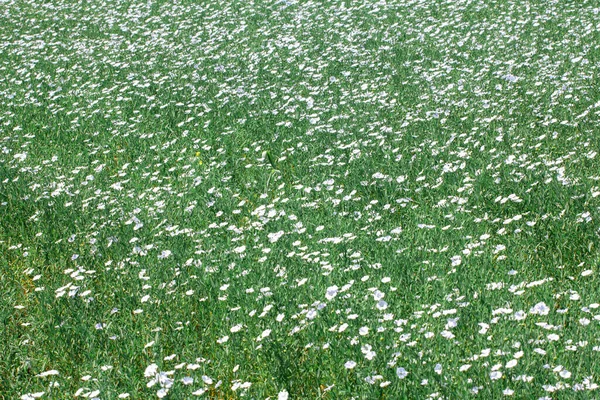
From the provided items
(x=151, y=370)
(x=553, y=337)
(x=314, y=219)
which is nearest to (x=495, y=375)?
(x=553, y=337)

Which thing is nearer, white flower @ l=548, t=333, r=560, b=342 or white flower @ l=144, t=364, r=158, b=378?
white flower @ l=548, t=333, r=560, b=342

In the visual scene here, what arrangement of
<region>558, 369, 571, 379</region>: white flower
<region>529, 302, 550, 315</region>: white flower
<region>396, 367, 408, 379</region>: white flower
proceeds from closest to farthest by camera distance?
1. <region>558, 369, 571, 379</region>: white flower
2. <region>396, 367, 408, 379</region>: white flower
3. <region>529, 302, 550, 315</region>: white flower

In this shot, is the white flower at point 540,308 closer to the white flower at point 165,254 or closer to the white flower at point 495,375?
the white flower at point 495,375

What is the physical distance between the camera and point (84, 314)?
3.95 metres

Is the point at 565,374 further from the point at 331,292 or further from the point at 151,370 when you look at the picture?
the point at 151,370

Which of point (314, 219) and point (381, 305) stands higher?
point (381, 305)

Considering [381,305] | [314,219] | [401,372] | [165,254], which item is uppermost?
[401,372]

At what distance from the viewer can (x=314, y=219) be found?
4664 mm

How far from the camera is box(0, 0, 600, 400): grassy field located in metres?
3.27

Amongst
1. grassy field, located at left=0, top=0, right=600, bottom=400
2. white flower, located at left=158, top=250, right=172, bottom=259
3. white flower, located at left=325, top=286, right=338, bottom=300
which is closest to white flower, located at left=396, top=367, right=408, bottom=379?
grassy field, located at left=0, top=0, right=600, bottom=400

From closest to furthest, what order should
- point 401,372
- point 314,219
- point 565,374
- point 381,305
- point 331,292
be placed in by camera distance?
point 565,374
point 401,372
point 381,305
point 331,292
point 314,219

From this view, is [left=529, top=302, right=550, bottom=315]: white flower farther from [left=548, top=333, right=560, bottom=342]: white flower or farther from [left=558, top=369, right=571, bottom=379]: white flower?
[left=558, top=369, right=571, bottom=379]: white flower

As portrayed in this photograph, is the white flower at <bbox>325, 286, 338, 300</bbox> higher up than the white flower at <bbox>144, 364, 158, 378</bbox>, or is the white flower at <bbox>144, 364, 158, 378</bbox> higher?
the white flower at <bbox>144, 364, 158, 378</bbox>

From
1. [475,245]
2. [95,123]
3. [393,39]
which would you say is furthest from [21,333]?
[393,39]
